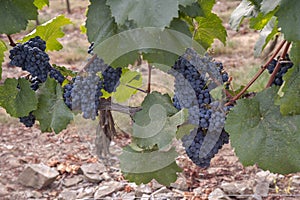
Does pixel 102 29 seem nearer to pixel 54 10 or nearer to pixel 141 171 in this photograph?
pixel 141 171

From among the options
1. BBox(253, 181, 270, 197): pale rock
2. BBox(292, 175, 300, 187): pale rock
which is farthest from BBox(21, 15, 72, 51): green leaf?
BBox(292, 175, 300, 187): pale rock

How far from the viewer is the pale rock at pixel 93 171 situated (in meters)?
3.30

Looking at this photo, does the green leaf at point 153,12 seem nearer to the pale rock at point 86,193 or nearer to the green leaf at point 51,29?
the green leaf at point 51,29

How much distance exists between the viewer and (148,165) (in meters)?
1.61

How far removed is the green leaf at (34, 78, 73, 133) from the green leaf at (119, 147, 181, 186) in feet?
0.81

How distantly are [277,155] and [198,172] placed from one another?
2.10 m

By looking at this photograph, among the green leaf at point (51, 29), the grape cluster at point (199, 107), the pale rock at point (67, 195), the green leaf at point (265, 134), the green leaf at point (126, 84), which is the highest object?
the green leaf at point (51, 29)

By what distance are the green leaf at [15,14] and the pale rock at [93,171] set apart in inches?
82.1

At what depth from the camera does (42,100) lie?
1543 mm

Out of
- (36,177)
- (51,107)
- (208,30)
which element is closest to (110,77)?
(51,107)

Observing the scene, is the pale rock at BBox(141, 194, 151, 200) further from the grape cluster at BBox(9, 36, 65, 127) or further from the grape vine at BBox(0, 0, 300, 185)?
the grape cluster at BBox(9, 36, 65, 127)

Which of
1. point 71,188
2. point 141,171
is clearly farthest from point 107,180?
point 141,171

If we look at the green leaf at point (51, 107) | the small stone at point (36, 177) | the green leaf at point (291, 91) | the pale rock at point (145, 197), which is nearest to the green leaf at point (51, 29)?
the green leaf at point (51, 107)

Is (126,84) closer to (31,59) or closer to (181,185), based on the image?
(31,59)
